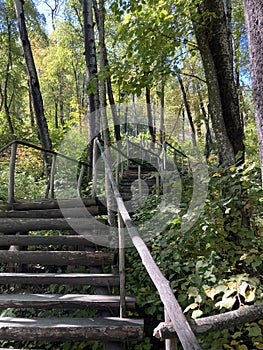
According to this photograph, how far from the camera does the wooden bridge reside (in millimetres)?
2320

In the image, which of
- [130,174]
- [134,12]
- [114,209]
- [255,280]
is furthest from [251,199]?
[130,174]

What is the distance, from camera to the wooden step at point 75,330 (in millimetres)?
2324

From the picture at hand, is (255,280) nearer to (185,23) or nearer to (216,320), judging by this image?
(216,320)

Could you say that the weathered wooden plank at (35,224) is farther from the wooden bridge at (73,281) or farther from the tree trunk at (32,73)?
the tree trunk at (32,73)

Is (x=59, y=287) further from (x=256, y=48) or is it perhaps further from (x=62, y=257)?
(x=256, y=48)

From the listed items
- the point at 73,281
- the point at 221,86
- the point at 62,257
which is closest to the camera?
the point at 73,281

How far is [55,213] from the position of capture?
425 centimetres

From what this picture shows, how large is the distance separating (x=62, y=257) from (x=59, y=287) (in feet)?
2.09

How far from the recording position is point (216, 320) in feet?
3.96

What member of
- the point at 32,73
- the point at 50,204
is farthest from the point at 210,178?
the point at 32,73

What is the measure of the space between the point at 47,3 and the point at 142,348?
19559mm

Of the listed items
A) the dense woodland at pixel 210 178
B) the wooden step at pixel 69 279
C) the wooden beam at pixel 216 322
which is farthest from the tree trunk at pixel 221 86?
the wooden beam at pixel 216 322

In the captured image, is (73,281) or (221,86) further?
(221,86)

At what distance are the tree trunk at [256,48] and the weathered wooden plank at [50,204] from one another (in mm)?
3267
